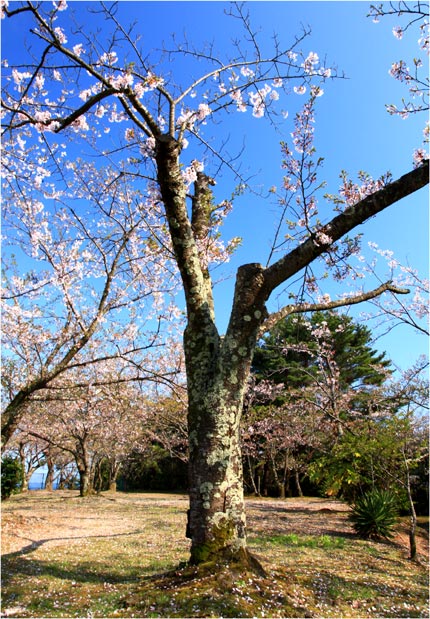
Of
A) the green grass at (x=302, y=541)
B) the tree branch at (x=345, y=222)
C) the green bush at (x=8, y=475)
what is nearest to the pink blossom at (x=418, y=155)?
the tree branch at (x=345, y=222)

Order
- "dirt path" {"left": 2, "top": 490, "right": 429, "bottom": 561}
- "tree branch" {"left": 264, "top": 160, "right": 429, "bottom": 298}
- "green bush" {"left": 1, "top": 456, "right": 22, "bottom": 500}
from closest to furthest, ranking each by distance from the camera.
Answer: "tree branch" {"left": 264, "top": 160, "right": 429, "bottom": 298} → "dirt path" {"left": 2, "top": 490, "right": 429, "bottom": 561} → "green bush" {"left": 1, "top": 456, "right": 22, "bottom": 500}

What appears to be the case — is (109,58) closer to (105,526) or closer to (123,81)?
(123,81)

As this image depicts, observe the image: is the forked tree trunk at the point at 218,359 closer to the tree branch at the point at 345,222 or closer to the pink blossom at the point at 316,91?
the tree branch at the point at 345,222

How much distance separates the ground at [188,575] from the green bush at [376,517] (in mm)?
271

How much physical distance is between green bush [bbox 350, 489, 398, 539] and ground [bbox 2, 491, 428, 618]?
0.89ft

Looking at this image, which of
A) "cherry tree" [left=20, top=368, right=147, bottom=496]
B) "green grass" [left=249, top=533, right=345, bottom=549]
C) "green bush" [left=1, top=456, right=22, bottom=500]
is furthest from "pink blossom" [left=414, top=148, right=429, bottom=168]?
"green bush" [left=1, top=456, right=22, bottom=500]

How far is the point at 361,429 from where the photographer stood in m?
11.3

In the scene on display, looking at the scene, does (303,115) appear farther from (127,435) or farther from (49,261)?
(127,435)

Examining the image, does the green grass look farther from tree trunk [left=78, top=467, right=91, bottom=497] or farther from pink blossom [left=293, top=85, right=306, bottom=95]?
tree trunk [left=78, top=467, right=91, bottom=497]

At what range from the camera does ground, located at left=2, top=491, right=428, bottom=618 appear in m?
3.19

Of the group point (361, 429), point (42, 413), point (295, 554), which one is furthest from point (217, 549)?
point (42, 413)

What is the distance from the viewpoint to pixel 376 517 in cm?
835

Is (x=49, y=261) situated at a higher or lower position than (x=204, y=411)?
higher

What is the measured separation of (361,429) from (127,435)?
13.2 m
